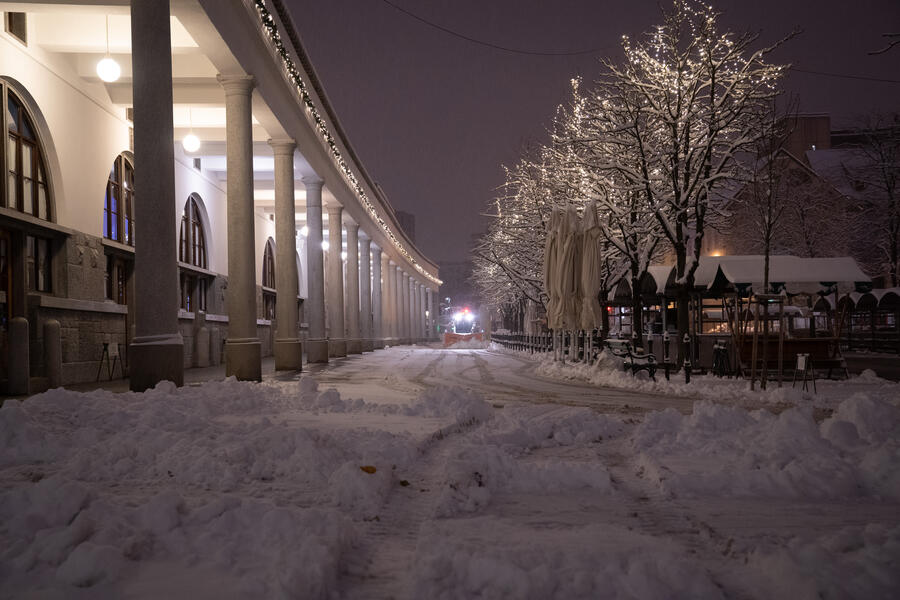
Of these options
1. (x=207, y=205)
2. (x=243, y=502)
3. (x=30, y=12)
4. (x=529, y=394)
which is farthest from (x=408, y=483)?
(x=207, y=205)

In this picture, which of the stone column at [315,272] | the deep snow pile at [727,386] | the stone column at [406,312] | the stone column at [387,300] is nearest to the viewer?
the deep snow pile at [727,386]

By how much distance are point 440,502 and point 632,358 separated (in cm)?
1267

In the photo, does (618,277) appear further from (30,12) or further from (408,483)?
(408,483)

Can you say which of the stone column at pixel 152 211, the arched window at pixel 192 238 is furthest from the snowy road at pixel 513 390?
the arched window at pixel 192 238

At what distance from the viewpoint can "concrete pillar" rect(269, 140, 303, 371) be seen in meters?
20.2

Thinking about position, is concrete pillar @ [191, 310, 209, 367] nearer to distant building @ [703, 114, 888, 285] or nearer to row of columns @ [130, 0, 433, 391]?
row of columns @ [130, 0, 433, 391]

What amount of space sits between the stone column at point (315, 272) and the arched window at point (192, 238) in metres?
3.96

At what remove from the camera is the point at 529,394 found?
43.7 ft

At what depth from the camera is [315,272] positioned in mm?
24516

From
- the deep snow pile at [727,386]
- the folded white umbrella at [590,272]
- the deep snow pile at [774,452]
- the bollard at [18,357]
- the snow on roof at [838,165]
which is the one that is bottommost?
the deep snow pile at [727,386]

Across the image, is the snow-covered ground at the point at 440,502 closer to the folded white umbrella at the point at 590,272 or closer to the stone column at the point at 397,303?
the folded white umbrella at the point at 590,272

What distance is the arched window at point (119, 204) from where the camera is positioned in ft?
57.0

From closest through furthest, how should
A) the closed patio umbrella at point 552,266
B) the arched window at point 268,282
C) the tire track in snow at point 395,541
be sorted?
1. the tire track in snow at point 395,541
2. the closed patio umbrella at point 552,266
3. the arched window at point 268,282

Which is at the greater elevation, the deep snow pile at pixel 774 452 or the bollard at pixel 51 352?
the bollard at pixel 51 352
